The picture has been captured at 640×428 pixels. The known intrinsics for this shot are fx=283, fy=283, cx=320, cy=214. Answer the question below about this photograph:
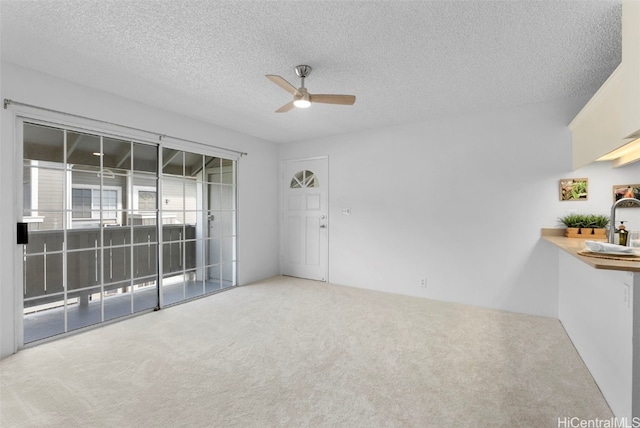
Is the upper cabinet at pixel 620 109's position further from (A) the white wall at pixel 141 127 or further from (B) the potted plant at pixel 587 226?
(A) the white wall at pixel 141 127

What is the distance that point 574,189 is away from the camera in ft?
10.5

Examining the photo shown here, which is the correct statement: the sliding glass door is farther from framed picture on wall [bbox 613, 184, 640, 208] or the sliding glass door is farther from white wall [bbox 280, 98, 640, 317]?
framed picture on wall [bbox 613, 184, 640, 208]

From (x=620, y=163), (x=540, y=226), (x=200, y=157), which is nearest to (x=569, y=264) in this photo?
(x=540, y=226)

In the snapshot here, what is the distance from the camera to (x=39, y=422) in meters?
1.72

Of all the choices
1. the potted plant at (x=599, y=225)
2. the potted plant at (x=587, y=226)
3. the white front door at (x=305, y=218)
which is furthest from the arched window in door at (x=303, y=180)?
the potted plant at (x=599, y=225)

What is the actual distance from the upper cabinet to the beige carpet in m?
1.76

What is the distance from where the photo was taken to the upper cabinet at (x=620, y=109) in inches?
65.1

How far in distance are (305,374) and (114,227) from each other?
2.90 m

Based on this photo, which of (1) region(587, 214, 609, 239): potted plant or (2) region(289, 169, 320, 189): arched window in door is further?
(2) region(289, 169, 320, 189): arched window in door

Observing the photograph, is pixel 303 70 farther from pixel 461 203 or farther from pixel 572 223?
pixel 572 223

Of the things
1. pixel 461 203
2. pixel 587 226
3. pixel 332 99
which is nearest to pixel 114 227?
pixel 332 99

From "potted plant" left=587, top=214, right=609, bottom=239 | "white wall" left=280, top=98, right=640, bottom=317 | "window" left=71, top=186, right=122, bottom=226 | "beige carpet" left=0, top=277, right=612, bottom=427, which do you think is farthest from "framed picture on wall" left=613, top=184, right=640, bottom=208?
"window" left=71, top=186, right=122, bottom=226

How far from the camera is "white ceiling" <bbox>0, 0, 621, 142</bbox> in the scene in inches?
74.1

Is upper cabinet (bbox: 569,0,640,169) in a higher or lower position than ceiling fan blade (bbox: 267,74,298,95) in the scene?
lower
